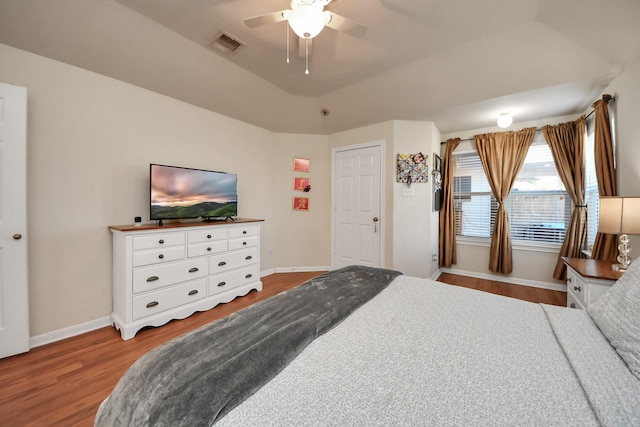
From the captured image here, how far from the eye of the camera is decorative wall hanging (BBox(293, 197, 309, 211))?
4.19 m

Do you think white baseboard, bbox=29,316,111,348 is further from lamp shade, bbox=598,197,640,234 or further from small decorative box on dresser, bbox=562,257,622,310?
lamp shade, bbox=598,197,640,234

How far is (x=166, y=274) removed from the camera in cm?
234

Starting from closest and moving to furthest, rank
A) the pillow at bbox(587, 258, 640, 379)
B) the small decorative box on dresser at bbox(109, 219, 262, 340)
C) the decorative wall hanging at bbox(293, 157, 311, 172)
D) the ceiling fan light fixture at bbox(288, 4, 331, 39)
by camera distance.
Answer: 1. the pillow at bbox(587, 258, 640, 379)
2. the ceiling fan light fixture at bbox(288, 4, 331, 39)
3. the small decorative box on dresser at bbox(109, 219, 262, 340)
4. the decorative wall hanging at bbox(293, 157, 311, 172)

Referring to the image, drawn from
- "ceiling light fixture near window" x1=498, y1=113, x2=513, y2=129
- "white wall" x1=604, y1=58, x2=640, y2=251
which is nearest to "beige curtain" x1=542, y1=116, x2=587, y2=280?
"ceiling light fixture near window" x1=498, y1=113, x2=513, y2=129

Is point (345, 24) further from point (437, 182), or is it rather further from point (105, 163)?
point (437, 182)

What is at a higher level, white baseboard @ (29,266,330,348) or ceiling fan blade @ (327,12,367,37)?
ceiling fan blade @ (327,12,367,37)

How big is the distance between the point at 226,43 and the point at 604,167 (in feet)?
12.9

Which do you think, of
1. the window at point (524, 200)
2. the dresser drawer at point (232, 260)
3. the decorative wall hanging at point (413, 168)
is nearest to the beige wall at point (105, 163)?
the decorative wall hanging at point (413, 168)

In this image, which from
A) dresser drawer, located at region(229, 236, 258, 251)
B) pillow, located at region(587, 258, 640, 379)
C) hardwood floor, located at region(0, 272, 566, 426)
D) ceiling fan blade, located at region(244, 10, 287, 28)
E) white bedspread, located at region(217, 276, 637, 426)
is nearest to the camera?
white bedspread, located at region(217, 276, 637, 426)

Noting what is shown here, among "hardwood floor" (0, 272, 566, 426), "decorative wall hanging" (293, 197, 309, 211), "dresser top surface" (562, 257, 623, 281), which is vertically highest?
"decorative wall hanging" (293, 197, 309, 211)

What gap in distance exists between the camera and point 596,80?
2350 millimetres

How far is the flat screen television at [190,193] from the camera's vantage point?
8.15 ft

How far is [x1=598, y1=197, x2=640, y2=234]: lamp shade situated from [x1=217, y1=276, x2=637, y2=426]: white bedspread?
44.9 inches

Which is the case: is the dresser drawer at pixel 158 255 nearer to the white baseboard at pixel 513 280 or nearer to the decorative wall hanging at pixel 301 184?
the decorative wall hanging at pixel 301 184
